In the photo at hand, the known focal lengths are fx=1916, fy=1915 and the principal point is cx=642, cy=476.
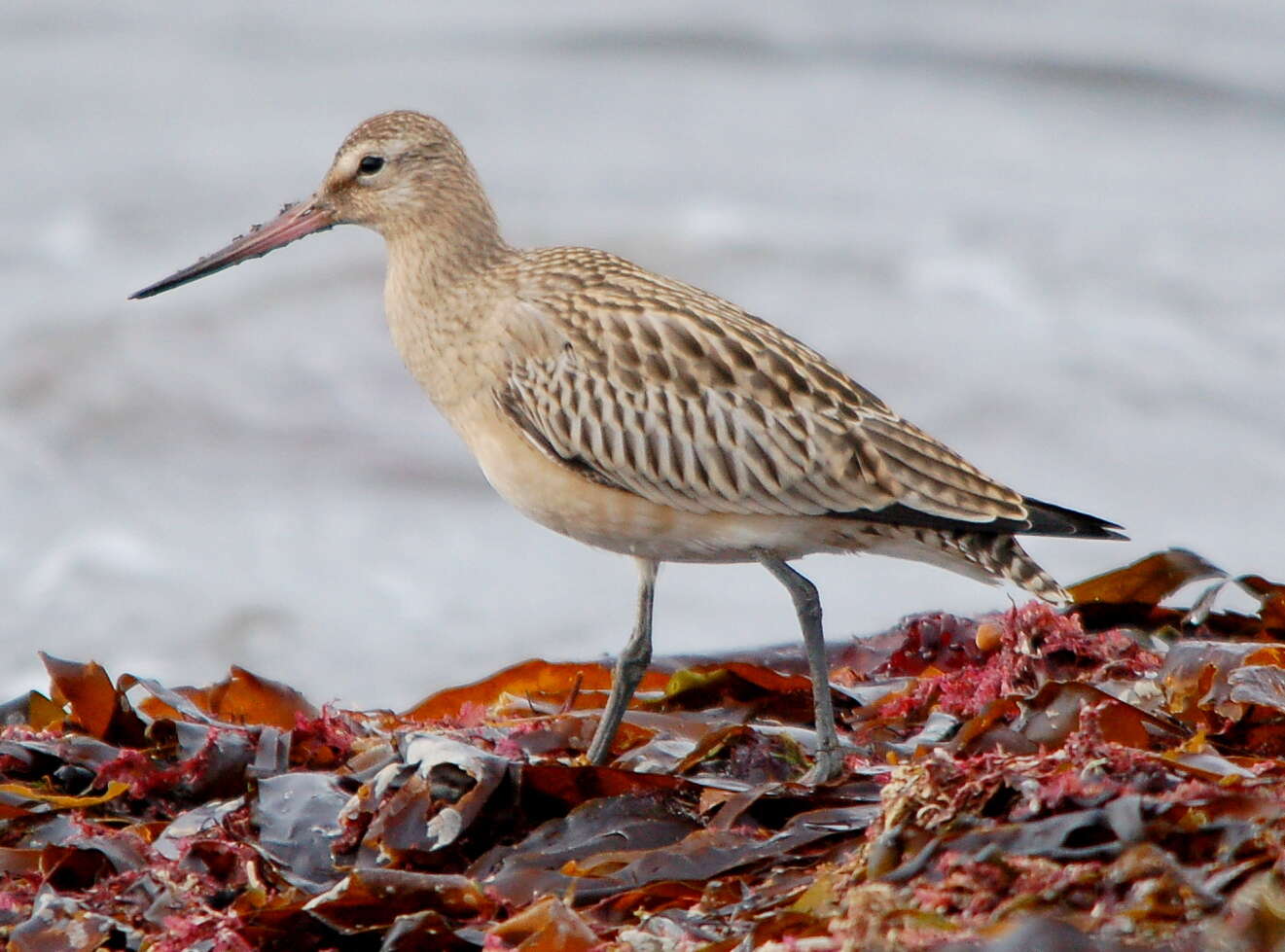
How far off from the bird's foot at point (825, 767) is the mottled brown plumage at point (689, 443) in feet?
2.20

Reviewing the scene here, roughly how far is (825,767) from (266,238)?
2.97 metres

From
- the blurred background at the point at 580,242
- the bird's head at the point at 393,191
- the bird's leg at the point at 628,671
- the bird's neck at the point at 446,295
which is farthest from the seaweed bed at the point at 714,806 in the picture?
the blurred background at the point at 580,242

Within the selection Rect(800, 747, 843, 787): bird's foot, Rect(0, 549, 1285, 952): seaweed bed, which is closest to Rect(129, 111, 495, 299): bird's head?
Rect(0, 549, 1285, 952): seaweed bed

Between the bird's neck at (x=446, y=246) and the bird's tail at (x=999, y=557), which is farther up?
the bird's neck at (x=446, y=246)

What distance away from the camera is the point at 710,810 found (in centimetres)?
435

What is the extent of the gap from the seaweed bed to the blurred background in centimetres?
390

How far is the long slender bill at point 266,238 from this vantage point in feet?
21.2

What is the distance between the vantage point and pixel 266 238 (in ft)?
21.3

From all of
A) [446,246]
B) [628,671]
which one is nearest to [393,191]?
[446,246]

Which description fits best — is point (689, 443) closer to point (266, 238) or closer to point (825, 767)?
point (825, 767)

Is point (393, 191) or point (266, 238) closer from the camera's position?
point (393, 191)

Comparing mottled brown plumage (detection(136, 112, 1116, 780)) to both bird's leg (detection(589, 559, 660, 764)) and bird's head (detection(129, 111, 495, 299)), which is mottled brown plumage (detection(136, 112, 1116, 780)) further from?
bird's head (detection(129, 111, 495, 299))

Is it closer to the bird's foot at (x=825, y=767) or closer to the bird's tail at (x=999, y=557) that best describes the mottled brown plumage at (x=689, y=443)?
the bird's tail at (x=999, y=557)

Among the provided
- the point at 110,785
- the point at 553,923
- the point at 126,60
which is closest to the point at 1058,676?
the point at 553,923
